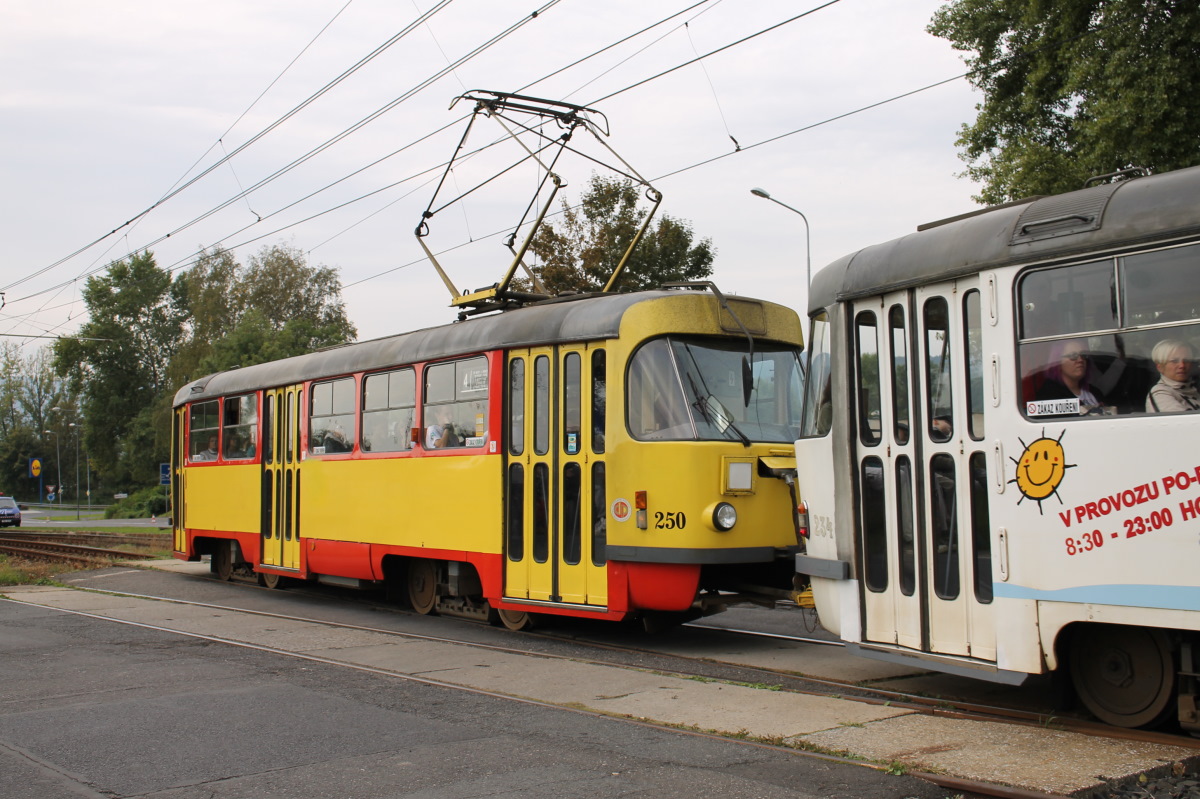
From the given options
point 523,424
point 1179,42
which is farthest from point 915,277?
point 1179,42

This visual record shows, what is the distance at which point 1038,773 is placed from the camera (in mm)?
5434

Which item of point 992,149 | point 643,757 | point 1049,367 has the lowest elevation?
point 643,757

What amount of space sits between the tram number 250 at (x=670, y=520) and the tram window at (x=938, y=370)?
2.80 m

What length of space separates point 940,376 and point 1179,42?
13.9 meters

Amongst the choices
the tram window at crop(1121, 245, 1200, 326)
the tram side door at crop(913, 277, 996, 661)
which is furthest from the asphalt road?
the tram window at crop(1121, 245, 1200, 326)

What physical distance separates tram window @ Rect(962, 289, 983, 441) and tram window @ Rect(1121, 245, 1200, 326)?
0.97m

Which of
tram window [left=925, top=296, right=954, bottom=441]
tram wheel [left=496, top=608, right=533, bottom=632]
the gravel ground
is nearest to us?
the gravel ground

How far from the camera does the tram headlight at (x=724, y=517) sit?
30.7ft

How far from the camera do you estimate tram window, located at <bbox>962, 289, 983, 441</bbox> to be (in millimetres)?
6824

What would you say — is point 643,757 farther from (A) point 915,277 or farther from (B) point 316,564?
(B) point 316,564

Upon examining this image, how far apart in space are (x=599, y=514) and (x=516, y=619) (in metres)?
1.99

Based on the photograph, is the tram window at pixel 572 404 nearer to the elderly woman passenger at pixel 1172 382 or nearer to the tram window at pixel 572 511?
the tram window at pixel 572 511

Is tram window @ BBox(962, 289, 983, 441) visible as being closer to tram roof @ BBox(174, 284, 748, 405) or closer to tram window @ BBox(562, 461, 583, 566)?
tram roof @ BBox(174, 284, 748, 405)

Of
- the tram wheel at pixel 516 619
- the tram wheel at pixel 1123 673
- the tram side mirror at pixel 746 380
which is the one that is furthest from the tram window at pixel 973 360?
the tram wheel at pixel 516 619
